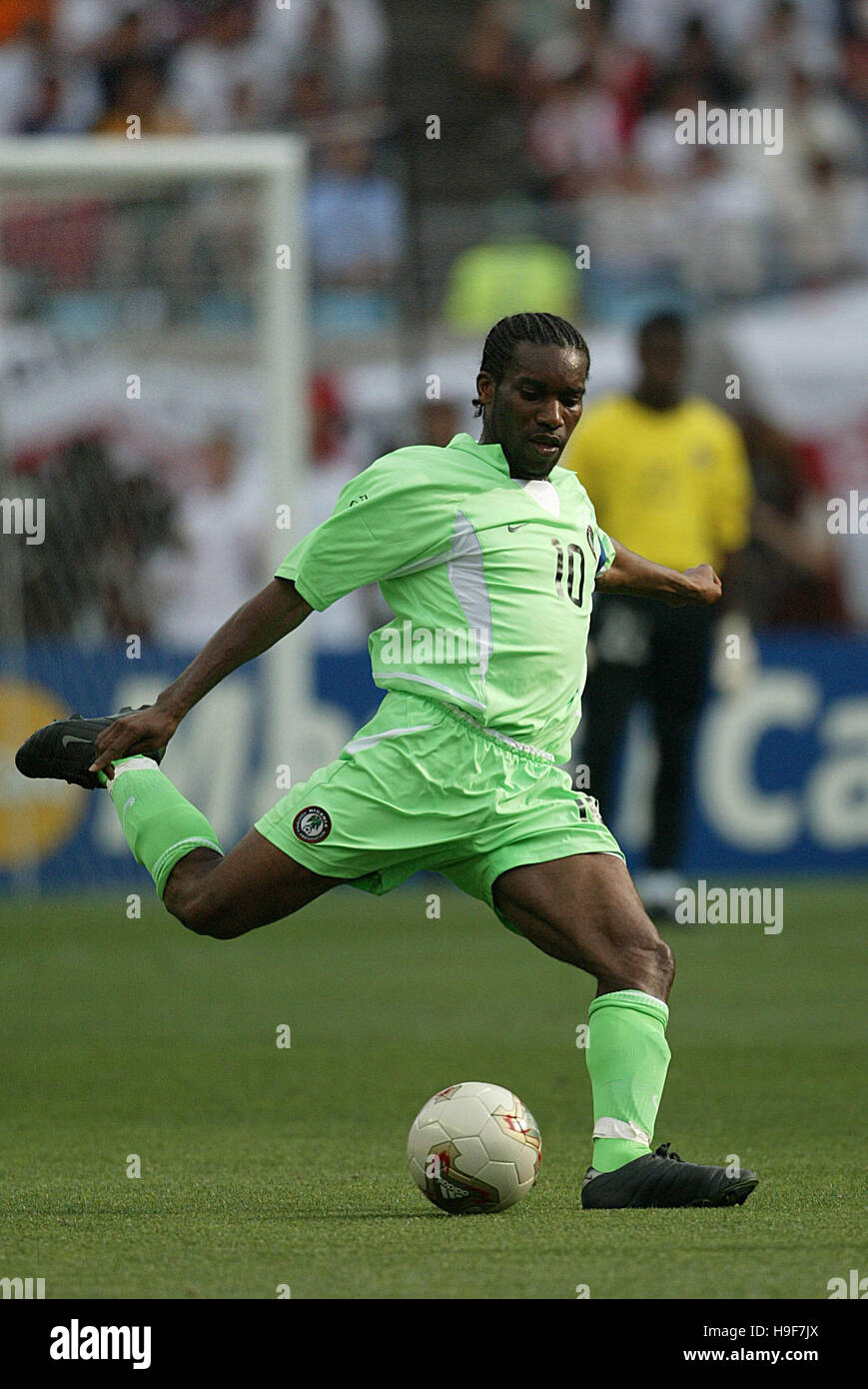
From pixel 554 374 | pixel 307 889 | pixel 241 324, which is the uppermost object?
pixel 241 324

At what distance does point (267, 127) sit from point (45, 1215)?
12724 mm

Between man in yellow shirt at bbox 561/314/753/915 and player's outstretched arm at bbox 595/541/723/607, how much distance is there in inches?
189

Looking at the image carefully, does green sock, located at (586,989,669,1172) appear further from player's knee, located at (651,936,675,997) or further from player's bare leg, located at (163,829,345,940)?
player's bare leg, located at (163,829,345,940)

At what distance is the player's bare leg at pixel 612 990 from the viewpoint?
189 inches

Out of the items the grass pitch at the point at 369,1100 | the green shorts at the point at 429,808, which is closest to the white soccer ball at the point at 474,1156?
the grass pitch at the point at 369,1100

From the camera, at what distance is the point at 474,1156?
4.74 metres

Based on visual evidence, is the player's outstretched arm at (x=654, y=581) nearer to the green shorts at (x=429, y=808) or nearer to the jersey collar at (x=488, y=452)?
the jersey collar at (x=488, y=452)

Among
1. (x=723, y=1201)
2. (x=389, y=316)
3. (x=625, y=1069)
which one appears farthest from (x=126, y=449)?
(x=723, y=1201)

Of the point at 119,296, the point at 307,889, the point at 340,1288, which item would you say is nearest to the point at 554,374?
the point at 307,889

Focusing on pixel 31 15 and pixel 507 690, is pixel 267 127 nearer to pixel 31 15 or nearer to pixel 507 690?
pixel 31 15

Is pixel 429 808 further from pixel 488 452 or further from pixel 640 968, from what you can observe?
pixel 488 452

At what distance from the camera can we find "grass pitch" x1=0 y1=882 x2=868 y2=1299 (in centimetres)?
416

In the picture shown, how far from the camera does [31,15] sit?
17.4 m

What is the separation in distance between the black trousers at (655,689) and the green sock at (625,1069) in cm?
552
